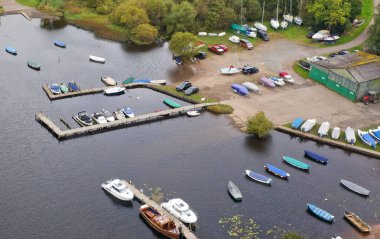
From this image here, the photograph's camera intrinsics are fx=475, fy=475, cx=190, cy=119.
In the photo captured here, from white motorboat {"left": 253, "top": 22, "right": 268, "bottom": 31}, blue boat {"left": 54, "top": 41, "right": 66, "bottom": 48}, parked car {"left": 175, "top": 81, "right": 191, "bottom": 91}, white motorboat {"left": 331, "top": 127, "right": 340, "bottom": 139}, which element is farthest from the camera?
white motorboat {"left": 253, "top": 22, "right": 268, "bottom": 31}

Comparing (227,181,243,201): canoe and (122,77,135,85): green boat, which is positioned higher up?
(122,77,135,85): green boat

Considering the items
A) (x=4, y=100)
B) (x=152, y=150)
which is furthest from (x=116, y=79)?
(x=152, y=150)

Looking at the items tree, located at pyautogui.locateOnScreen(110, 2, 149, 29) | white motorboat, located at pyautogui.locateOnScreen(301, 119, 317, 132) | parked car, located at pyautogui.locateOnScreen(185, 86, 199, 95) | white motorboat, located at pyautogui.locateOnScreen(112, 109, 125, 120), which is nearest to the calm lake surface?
white motorboat, located at pyautogui.locateOnScreen(301, 119, 317, 132)

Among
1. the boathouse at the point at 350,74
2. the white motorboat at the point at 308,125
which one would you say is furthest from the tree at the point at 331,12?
the white motorboat at the point at 308,125

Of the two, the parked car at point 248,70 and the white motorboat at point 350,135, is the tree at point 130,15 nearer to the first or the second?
the parked car at point 248,70

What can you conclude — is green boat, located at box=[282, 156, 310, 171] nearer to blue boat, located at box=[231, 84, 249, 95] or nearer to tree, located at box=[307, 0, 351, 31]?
blue boat, located at box=[231, 84, 249, 95]

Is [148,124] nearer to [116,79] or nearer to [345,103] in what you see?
[116,79]

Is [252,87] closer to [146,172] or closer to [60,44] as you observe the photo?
[146,172]
